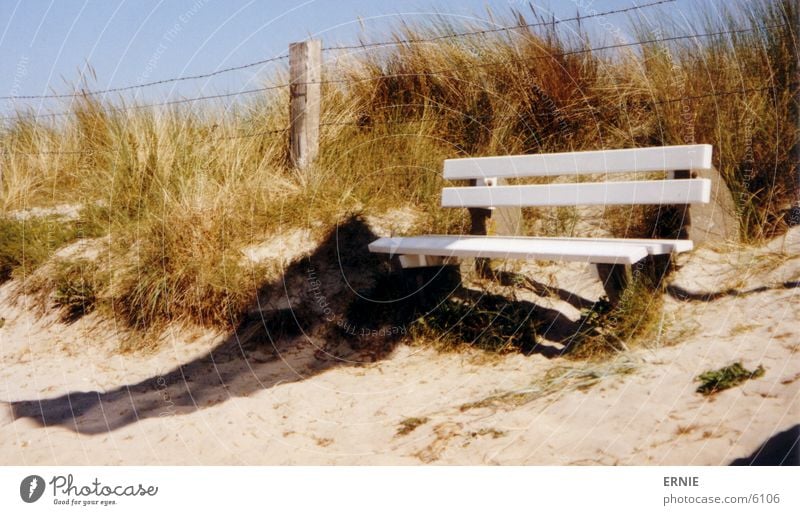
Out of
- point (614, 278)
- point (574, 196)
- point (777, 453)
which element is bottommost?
point (777, 453)

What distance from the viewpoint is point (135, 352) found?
15.9 ft

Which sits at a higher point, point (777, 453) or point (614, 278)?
point (614, 278)

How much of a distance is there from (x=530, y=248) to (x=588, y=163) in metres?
0.67

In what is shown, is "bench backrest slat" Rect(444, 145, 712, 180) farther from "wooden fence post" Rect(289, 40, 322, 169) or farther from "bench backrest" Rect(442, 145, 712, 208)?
"wooden fence post" Rect(289, 40, 322, 169)

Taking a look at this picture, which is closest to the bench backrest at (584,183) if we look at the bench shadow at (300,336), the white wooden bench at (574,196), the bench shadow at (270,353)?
the white wooden bench at (574,196)

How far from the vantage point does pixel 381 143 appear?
596 cm

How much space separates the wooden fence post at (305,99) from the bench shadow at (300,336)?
0.83 meters

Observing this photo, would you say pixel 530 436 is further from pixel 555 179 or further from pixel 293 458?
pixel 555 179

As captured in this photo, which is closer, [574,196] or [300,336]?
[574,196]

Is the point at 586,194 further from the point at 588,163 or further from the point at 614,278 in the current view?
the point at 614,278

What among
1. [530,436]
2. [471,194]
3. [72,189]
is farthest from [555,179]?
[72,189]

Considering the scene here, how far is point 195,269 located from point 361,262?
3.47ft
